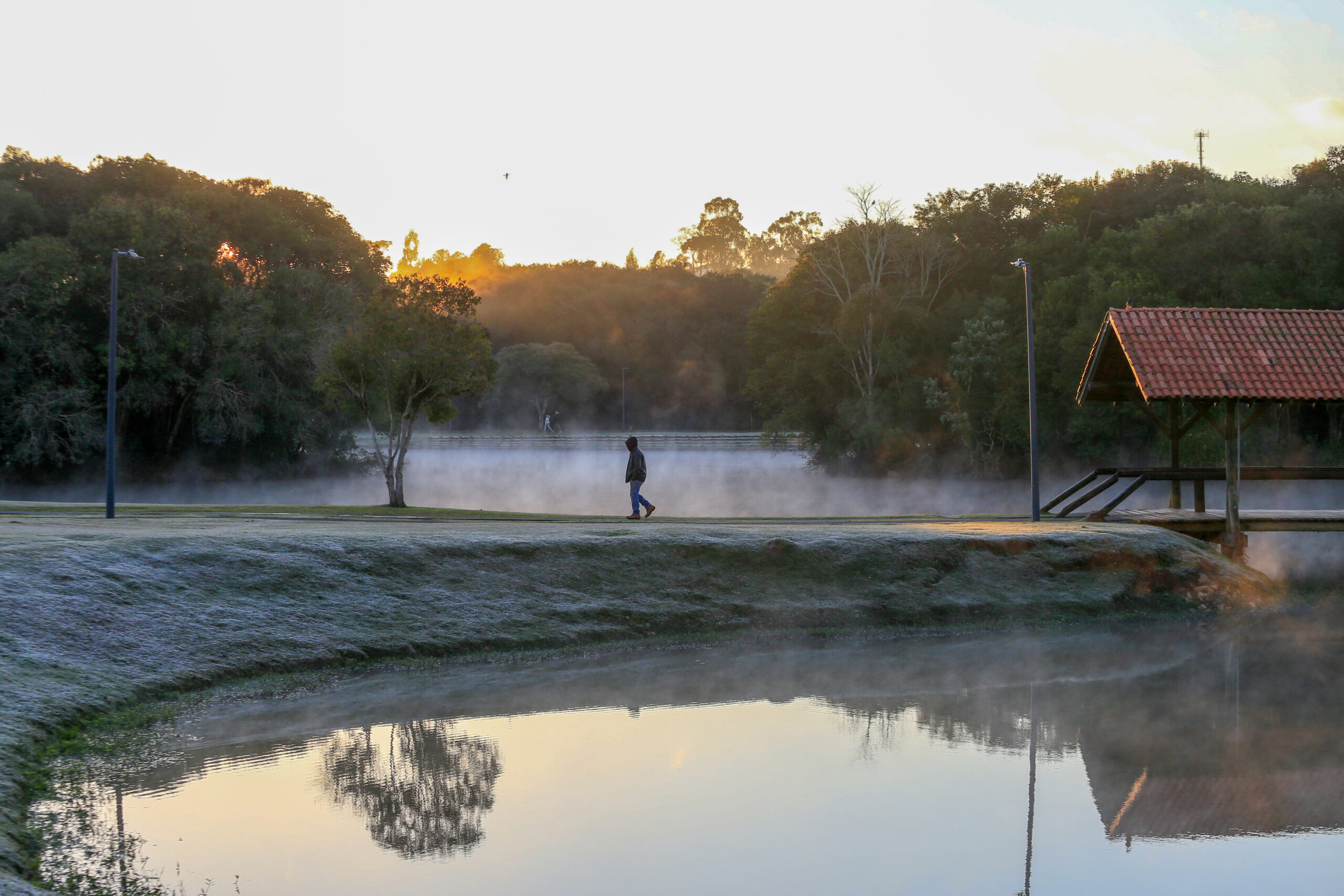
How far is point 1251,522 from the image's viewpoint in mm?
22000

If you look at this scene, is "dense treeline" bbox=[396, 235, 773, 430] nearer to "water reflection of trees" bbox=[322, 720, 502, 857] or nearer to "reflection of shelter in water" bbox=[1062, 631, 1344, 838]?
"reflection of shelter in water" bbox=[1062, 631, 1344, 838]

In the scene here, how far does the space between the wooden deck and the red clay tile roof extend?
2.65 metres

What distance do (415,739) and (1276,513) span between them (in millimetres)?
18826

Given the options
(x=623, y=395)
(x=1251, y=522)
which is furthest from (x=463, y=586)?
(x=623, y=395)

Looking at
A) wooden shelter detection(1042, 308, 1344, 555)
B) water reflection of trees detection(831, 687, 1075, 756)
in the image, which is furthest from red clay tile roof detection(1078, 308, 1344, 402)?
water reflection of trees detection(831, 687, 1075, 756)

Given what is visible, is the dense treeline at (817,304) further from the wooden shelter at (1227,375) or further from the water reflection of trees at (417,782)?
the water reflection of trees at (417,782)

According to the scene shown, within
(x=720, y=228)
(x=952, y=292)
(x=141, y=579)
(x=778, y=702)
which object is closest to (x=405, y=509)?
(x=141, y=579)

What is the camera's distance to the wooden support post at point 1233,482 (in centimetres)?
2103

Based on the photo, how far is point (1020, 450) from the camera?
52.9 m

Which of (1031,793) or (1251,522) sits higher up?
(1251,522)

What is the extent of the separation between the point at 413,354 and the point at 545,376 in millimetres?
79180

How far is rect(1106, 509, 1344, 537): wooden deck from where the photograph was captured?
2181 cm

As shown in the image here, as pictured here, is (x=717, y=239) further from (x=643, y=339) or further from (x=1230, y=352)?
(x=1230, y=352)

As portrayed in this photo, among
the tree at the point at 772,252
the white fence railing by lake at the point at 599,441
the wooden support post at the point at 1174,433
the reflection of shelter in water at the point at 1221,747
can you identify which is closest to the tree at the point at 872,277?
the white fence railing by lake at the point at 599,441
